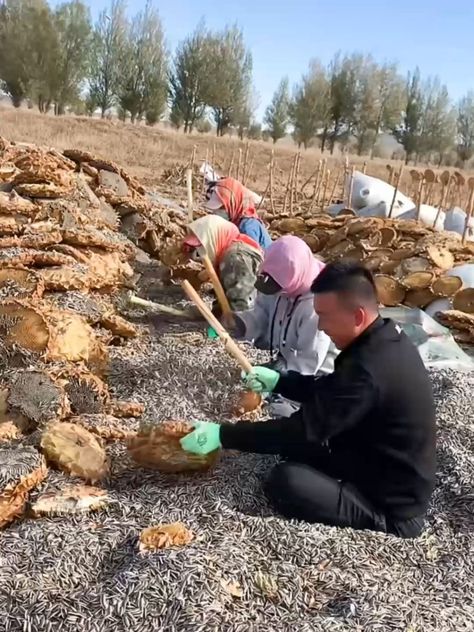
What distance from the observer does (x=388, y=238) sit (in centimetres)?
847

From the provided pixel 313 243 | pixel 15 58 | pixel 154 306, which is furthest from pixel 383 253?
pixel 15 58

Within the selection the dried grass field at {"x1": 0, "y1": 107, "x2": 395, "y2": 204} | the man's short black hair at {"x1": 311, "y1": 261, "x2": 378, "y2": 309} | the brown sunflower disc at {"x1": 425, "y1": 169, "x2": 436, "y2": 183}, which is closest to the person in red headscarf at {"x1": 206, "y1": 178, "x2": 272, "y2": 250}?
the man's short black hair at {"x1": 311, "y1": 261, "x2": 378, "y2": 309}

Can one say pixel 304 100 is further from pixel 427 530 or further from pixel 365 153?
pixel 427 530

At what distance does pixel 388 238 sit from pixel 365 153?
2954 centimetres

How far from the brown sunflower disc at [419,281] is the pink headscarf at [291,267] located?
8.96 ft

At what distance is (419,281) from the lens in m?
6.56

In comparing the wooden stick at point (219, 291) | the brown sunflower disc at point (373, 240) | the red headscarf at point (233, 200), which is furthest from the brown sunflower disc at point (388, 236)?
the wooden stick at point (219, 291)

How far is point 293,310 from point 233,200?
2331 millimetres

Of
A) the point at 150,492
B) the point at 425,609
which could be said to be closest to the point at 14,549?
the point at 150,492

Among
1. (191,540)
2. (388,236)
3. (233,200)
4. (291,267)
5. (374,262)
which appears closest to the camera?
(191,540)

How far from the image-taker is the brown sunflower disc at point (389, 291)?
6.45m

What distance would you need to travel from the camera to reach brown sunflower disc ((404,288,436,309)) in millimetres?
6546

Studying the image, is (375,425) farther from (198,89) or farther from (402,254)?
(198,89)

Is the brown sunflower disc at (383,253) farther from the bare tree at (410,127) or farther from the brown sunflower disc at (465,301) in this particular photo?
the bare tree at (410,127)
